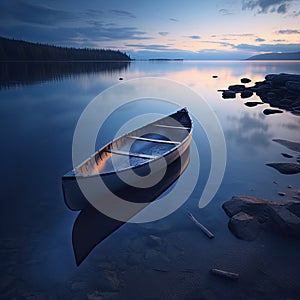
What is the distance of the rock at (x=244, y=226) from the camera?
580 centimetres

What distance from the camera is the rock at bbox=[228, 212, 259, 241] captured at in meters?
5.80

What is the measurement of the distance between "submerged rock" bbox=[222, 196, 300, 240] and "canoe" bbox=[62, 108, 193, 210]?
283cm

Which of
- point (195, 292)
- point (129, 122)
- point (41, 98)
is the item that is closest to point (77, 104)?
point (41, 98)

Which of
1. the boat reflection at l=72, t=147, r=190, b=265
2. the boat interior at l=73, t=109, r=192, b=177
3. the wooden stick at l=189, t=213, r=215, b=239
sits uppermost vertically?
the boat interior at l=73, t=109, r=192, b=177

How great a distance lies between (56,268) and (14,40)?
131150 mm

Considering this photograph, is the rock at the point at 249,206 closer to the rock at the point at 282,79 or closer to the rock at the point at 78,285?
the rock at the point at 78,285

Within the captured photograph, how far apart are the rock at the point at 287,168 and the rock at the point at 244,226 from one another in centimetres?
395

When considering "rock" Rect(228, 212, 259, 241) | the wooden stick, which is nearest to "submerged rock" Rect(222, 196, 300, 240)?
"rock" Rect(228, 212, 259, 241)

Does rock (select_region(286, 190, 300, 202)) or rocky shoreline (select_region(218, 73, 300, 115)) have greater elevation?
rocky shoreline (select_region(218, 73, 300, 115))

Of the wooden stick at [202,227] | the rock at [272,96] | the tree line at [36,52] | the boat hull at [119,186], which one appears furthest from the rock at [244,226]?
the tree line at [36,52]

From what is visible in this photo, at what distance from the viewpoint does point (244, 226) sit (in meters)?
5.98

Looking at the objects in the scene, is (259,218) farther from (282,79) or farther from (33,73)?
(33,73)

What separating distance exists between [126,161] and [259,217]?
470cm

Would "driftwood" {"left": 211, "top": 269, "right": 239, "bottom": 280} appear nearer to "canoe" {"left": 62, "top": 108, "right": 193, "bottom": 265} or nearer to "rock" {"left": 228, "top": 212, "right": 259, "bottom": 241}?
"rock" {"left": 228, "top": 212, "right": 259, "bottom": 241}
